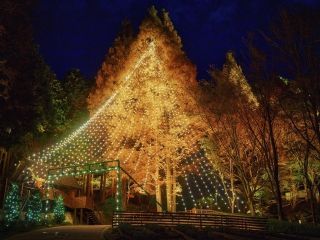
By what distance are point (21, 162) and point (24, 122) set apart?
6358 millimetres

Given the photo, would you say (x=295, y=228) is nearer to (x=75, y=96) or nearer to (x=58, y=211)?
→ (x=58, y=211)

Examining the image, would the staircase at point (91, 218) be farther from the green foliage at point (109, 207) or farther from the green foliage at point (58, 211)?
the green foliage at point (58, 211)

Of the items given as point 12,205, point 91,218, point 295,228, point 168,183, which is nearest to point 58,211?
point 12,205

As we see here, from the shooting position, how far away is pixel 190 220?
1686cm

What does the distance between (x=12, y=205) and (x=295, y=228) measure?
1139 cm

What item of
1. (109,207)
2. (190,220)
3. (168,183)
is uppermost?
(168,183)

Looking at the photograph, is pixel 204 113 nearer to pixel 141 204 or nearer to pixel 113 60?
pixel 113 60

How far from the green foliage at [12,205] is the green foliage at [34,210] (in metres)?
0.87

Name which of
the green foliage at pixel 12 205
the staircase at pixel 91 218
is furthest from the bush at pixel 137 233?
the staircase at pixel 91 218

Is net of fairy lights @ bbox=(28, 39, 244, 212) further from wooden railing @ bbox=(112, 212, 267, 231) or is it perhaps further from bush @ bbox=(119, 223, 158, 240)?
bush @ bbox=(119, 223, 158, 240)

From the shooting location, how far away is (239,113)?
20.0 m

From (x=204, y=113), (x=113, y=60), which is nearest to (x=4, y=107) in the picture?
(x=204, y=113)

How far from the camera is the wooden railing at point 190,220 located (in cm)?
1650

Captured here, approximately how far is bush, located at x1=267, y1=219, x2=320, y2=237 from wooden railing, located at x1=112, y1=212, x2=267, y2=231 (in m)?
0.59
